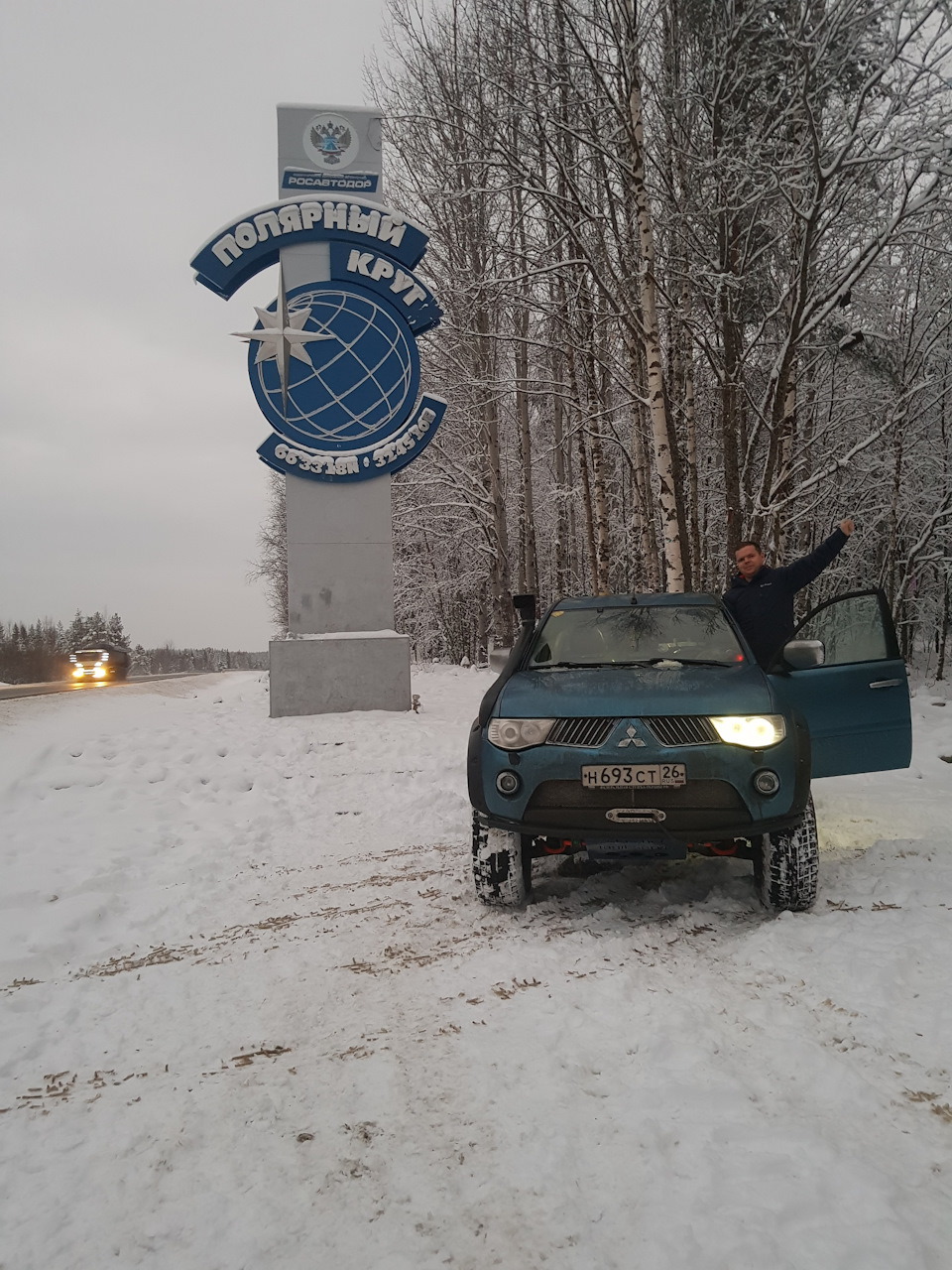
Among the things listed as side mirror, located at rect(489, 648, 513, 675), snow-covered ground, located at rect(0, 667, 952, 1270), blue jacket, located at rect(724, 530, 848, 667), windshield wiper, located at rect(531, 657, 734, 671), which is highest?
blue jacket, located at rect(724, 530, 848, 667)

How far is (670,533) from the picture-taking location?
9992 mm

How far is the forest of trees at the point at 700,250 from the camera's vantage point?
8398mm

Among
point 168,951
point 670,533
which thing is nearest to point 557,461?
point 670,533

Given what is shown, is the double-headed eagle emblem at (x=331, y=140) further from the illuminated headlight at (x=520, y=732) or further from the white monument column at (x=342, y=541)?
the illuminated headlight at (x=520, y=732)

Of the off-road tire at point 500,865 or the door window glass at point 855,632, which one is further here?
the door window glass at point 855,632

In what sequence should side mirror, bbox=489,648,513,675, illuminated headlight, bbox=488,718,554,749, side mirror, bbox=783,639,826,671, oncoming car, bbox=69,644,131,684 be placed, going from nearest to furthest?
1. illuminated headlight, bbox=488,718,554,749
2. side mirror, bbox=783,639,826,671
3. side mirror, bbox=489,648,513,675
4. oncoming car, bbox=69,644,131,684

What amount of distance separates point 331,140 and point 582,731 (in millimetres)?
12271

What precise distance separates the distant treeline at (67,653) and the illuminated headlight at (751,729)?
29734 millimetres

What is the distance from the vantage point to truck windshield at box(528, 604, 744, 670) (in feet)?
14.8

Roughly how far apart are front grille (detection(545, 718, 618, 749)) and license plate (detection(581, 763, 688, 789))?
125mm

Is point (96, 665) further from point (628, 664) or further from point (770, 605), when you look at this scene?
point (628, 664)

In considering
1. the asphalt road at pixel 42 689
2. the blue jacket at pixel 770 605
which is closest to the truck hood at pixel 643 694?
the blue jacket at pixel 770 605

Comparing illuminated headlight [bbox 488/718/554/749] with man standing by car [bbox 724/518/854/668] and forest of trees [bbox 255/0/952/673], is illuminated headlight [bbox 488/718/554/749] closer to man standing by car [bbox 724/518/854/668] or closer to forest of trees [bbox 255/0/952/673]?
man standing by car [bbox 724/518/854/668]

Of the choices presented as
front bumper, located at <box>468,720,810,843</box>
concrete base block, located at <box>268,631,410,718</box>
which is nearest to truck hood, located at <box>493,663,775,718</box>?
front bumper, located at <box>468,720,810,843</box>
